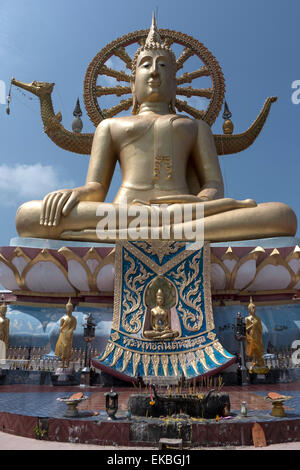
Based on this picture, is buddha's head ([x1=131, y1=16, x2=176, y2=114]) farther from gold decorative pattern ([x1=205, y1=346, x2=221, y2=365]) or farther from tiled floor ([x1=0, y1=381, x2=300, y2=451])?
tiled floor ([x1=0, y1=381, x2=300, y2=451])

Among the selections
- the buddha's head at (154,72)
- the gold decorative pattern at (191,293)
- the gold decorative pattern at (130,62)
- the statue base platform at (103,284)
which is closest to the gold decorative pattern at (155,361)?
the gold decorative pattern at (191,293)

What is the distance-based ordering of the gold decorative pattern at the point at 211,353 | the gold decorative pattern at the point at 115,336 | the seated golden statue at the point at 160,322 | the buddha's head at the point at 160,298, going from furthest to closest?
1. the buddha's head at the point at 160,298
2. the seated golden statue at the point at 160,322
3. the gold decorative pattern at the point at 115,336
4. the gold decorative pattern at the point at 211,353

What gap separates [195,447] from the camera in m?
3.10

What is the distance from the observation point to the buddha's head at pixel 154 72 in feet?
34.3

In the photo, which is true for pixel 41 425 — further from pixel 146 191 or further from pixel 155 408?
pixel 146 191

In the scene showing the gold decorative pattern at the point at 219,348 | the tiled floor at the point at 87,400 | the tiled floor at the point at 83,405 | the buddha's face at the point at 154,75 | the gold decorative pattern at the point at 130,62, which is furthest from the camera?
the gold decorative pattern at the point at 130,62

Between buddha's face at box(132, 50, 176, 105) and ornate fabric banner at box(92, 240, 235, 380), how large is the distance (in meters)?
4.91

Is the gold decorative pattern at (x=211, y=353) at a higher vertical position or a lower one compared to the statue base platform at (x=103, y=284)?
lower

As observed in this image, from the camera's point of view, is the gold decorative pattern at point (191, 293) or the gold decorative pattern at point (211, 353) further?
the gold decorative pattern at point (191, 293)

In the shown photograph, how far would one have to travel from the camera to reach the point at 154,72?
10359mm

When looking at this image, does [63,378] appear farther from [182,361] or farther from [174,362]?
[182,361]

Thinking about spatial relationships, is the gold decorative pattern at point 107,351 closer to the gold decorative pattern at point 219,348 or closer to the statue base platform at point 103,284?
the statue base platform at point 103,284
